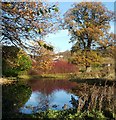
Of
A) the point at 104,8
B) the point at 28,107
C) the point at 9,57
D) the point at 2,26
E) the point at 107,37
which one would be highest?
the point at 104,8

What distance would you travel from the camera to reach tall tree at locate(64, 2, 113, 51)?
2934 centimetres

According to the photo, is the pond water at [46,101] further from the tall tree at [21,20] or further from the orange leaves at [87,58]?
the orange leaves at [87,58]

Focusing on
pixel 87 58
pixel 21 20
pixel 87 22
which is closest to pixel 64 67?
pixel 87 58

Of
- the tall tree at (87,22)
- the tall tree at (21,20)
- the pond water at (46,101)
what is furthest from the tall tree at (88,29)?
the tall tree at (21,20)

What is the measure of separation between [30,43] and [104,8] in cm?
2336

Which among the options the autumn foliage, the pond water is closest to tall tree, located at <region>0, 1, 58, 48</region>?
the pond water

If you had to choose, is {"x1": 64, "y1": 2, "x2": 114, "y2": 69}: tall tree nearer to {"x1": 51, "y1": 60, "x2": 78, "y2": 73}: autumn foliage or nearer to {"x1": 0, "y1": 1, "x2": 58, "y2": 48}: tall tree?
{"x1": 51, "y1": 60, "x2": 78, "y2": 73}: autumn foliage

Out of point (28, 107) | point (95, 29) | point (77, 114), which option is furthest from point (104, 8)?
point (77, 114)

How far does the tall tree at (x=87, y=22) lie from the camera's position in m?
29.3

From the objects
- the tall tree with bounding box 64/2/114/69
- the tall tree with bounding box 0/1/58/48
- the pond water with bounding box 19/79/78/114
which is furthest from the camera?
the tall tree with bounding box 64/2/114/69

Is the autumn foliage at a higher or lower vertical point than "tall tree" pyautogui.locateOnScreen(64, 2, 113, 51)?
lower

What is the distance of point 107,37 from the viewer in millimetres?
29734

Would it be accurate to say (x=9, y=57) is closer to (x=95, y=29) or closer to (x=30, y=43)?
(x=30, y=43)

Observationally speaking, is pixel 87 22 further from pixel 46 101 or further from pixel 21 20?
pixel 21 20
